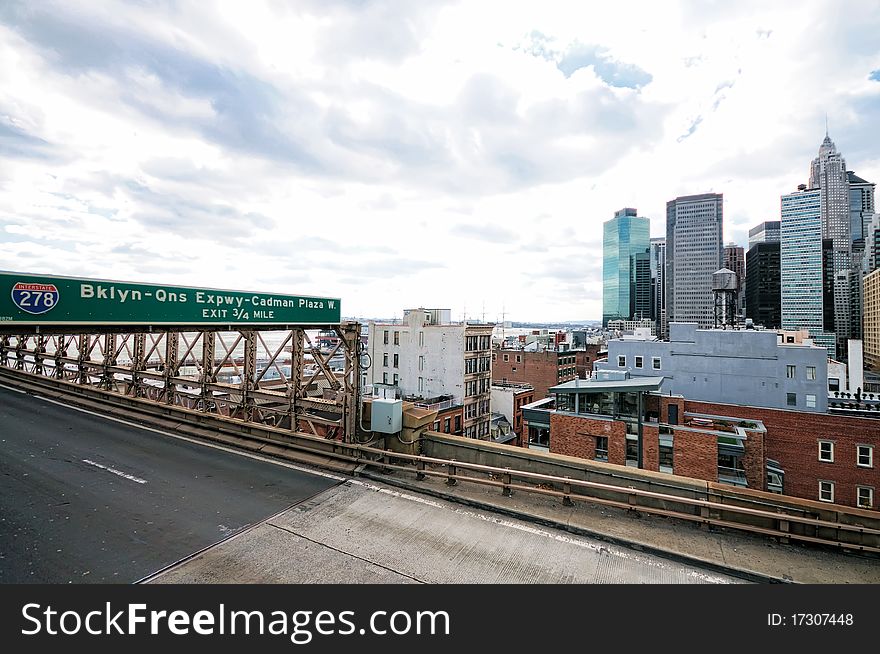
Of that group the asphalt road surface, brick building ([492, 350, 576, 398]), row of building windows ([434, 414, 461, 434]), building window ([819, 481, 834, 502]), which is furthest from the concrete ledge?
brick building ([492, 350, 576, 398])

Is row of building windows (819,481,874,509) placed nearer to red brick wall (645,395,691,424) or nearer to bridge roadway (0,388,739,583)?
red brick wall (645,395,691,424)

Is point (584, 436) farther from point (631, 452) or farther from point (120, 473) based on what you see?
point (120, 473)

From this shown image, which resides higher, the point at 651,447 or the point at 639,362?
the point at 639,362

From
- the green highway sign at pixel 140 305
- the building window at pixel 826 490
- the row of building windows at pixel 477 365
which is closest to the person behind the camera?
the green highway sign at pixel 140 305

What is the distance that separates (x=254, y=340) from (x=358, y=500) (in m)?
6.56

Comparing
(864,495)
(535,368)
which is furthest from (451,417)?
(864,495)

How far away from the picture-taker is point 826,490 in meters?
29.2

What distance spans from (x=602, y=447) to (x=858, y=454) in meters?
19.9

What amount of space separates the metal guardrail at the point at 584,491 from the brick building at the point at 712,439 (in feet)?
48.2

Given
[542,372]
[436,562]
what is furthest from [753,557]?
[542,372]

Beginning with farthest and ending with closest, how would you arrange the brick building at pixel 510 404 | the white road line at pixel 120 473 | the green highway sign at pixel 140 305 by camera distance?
the brick building at pixel 510 404 → the white road line at pixel 120 473 → the green highway sign at pixel 140 305

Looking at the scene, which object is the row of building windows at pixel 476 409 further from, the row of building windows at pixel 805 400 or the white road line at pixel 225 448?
the white road line at pixel 225 448

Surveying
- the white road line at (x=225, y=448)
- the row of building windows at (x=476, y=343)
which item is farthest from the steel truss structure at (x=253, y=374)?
the row of building windows at (x=476, y=343)

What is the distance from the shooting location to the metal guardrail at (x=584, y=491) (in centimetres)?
748
